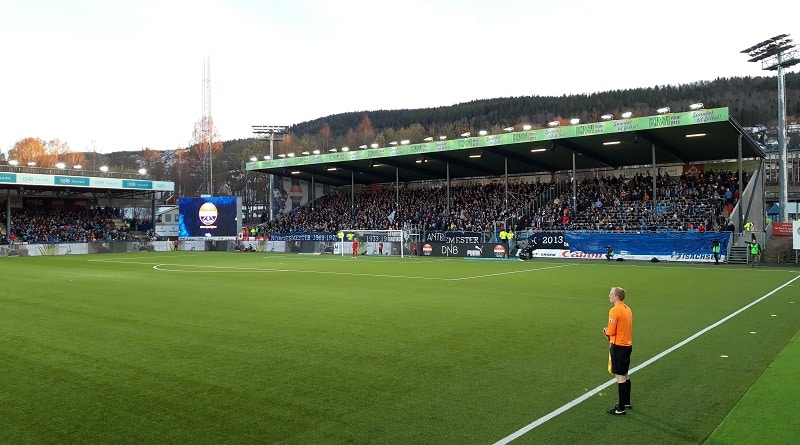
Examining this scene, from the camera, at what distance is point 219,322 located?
12.7m

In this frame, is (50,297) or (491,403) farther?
(50,297)

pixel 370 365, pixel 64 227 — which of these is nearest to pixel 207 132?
pixel 64 227

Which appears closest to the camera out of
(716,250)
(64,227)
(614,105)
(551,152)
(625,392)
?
(625,392)

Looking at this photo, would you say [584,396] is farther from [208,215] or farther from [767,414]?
[208,215]

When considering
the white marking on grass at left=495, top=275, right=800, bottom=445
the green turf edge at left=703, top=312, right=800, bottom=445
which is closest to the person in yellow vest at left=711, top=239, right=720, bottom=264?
the white marking on grass at left=495, top=275, right=800, bottom=445

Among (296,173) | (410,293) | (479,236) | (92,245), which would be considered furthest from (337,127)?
(410,293)

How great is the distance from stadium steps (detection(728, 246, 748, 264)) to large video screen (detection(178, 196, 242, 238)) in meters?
41.1

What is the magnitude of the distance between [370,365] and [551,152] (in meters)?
37.7

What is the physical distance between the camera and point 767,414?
6.27 meters

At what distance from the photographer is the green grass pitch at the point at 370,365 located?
5957 millimetres

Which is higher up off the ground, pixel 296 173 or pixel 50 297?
pixel 296 173

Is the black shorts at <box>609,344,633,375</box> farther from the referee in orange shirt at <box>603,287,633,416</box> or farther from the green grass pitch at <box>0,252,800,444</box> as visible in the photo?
the green grass pitch at <box>0,252,800,444</box>

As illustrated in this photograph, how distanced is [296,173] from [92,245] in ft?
67.4

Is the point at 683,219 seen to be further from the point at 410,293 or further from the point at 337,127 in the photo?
the point at 337,127
